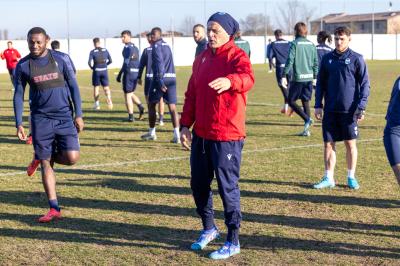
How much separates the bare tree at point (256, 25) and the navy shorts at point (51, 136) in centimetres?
5935

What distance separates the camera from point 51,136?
709 centimetres

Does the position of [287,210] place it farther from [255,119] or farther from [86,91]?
[86,91]

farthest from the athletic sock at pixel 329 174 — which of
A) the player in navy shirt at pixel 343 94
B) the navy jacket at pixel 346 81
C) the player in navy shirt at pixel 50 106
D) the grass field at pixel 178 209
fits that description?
the player in navy shirt at pixel 50 106

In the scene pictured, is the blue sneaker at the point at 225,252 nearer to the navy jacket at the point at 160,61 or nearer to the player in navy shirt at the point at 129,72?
the navy jacket at the point at 160,61

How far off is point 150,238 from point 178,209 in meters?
1.13

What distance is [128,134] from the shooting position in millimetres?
13992

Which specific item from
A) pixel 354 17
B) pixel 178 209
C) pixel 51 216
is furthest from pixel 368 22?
pixel 51 216

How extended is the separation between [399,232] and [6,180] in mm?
5347

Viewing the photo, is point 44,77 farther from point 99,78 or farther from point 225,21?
point 99,78

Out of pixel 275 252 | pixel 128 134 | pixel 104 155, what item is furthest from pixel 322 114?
pixel 128 134

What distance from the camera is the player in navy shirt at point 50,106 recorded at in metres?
7.02

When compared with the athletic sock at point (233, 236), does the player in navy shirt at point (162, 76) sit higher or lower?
higher

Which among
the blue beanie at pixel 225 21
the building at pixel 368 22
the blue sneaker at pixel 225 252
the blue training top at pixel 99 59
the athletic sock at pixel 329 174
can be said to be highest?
the building at pixel 368 22

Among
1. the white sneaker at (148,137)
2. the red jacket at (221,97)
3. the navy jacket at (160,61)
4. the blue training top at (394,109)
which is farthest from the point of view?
the white sneaker at (148,137)
